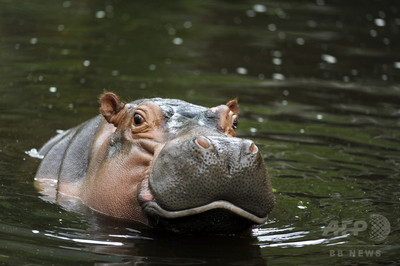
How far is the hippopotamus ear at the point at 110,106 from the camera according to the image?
6.60 m

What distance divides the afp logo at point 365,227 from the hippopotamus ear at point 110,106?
1968mm

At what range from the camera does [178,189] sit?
17.5ft

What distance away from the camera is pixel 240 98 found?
38.7 feet

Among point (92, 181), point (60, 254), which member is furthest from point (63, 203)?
point (60, 254)

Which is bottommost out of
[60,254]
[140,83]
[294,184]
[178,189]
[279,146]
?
[140,83]

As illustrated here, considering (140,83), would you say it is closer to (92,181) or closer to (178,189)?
(92,181)

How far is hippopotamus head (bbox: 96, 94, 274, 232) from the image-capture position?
527 cm

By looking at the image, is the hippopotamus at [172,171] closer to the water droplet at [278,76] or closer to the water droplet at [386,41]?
the water droplet at [278,76]

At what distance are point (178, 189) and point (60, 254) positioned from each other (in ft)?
3.21

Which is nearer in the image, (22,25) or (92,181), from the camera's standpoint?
→ (92,181)

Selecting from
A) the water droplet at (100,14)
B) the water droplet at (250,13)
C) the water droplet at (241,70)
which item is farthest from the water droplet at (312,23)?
the water droplet at (241,70)

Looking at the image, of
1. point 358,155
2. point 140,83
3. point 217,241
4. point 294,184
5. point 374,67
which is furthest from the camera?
point 374,67

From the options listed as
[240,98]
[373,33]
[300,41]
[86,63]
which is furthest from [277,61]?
[373,33]

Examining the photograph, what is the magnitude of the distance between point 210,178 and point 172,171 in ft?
0.97
